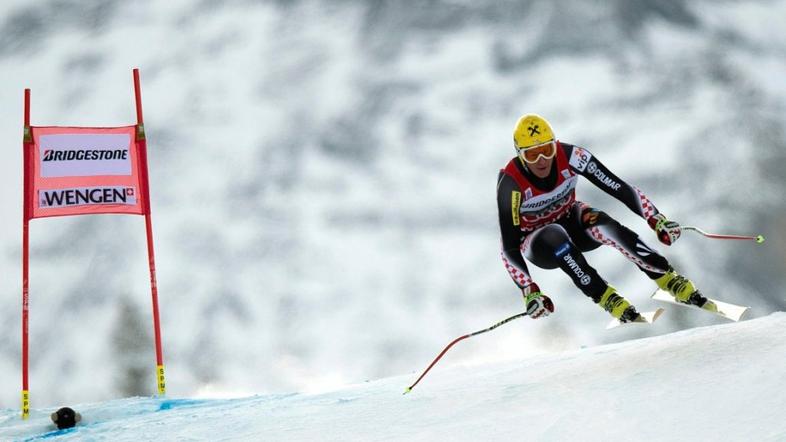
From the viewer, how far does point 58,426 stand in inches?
316

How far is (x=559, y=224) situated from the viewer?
6535 mm

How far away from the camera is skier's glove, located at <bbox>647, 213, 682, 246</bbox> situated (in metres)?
6.00

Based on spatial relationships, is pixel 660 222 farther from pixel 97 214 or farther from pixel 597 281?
pixel 97 214

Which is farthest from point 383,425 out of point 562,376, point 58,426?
point 58,426

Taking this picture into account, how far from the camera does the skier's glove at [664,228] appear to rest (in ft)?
19.7

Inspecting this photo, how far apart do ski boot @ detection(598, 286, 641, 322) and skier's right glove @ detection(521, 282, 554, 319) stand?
0.42 metres

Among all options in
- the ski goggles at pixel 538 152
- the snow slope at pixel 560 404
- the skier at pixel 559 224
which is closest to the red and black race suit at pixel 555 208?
the skier at pixel 559 224

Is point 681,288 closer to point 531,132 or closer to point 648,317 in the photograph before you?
point 648,317

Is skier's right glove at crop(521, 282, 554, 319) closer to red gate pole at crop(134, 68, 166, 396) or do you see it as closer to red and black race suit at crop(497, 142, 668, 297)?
red and black race suit at crop(497, 142, 668, 297)

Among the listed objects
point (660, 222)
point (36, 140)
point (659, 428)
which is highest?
point (36, 140)

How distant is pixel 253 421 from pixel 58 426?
288cm

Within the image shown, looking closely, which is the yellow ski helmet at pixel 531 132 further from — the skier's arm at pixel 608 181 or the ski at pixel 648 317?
the ski at pixel 648 317

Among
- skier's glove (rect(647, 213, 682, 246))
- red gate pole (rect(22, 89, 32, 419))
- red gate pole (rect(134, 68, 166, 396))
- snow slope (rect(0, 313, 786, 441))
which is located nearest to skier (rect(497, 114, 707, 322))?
skier's glove (rect(647, 213, 682, 246))

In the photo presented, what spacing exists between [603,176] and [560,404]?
219 centimetres
